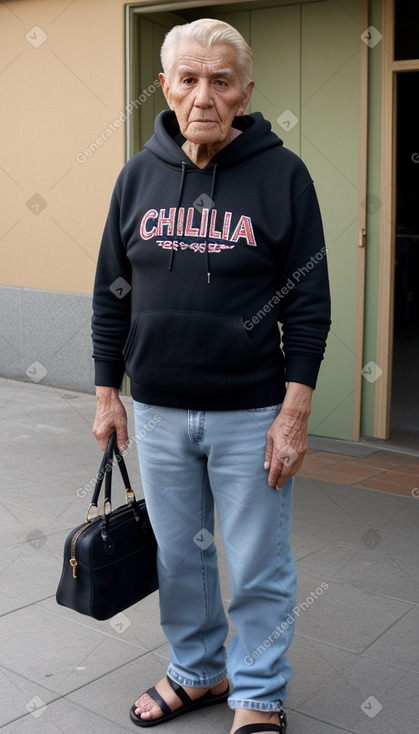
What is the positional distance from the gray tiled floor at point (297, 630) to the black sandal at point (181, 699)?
27mm

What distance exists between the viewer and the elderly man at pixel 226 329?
251 centimetres

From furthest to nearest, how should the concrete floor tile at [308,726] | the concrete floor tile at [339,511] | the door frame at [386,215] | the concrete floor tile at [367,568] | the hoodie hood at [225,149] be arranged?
the door frame at [386,215] → the concrete floor tile at [339,511] → the concrete floor tile at [367,568] → the concrete floor tile at [308,726] → the hoodie hood at [225,149]

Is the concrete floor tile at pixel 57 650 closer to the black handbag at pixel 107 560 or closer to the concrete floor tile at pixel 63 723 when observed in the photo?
the concrete floor tile at pixel 63 723

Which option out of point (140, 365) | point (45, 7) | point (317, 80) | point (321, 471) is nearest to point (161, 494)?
point (140, 365)

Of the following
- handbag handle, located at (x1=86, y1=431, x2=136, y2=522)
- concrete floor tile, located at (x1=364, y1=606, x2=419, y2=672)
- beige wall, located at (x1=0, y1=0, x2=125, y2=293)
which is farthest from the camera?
beige wall, located at (x1=0, y1=0, x2=125, y2=293)

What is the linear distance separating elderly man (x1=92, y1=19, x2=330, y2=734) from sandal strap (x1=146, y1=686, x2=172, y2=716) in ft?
0.87

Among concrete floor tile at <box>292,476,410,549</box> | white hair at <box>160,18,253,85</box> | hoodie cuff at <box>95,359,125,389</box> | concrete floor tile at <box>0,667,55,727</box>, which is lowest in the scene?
concrete floor tile at <box>0,667,55,727</box>

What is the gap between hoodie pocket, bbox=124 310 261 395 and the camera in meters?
2.51

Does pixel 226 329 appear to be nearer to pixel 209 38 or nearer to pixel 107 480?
pixel 107 480

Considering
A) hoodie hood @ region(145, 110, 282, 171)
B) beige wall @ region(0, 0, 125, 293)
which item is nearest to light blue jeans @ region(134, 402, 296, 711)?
hoodie hood @ region(145, 110, 282, 171)

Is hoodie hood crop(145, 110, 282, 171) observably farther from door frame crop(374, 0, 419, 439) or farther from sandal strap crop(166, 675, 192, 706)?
door frame crop(374, 0, 419, 439)

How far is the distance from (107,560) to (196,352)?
653 millimetres

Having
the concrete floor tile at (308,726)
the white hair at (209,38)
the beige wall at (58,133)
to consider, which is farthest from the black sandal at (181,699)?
the beige wall at (58,133)
